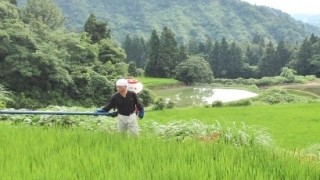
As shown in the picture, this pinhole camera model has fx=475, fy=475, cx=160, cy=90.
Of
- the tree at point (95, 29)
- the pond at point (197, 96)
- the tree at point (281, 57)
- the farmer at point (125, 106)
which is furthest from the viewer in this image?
the tree at point (281, 57)

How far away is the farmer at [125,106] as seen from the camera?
841 centimetres

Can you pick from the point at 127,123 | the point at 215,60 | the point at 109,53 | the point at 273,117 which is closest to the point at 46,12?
the point at 109,53

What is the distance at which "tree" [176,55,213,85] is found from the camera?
282 feet

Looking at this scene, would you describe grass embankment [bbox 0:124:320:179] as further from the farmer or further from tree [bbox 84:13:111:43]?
tree [bbox 84:13:111:43]

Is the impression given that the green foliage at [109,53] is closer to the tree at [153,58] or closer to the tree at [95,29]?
the tree at [95,29]

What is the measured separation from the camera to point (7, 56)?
3659cm

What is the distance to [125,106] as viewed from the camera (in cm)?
847

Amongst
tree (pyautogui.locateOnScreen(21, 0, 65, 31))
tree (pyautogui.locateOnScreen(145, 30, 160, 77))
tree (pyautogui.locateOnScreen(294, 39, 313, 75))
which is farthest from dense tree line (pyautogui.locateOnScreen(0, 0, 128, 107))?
tree (pyautogui.locateOnScreen(294, 39, 313, 75))

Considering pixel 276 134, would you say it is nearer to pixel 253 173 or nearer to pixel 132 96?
pixel 132 96

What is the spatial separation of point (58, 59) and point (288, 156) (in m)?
34.5

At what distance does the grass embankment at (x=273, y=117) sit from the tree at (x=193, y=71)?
56299 mm

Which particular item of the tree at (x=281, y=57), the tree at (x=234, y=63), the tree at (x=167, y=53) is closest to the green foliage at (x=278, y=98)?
the tree at (x=167, y=53)

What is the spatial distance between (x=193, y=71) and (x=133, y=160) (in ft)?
270

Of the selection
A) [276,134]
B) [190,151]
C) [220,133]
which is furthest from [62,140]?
[276,134]
